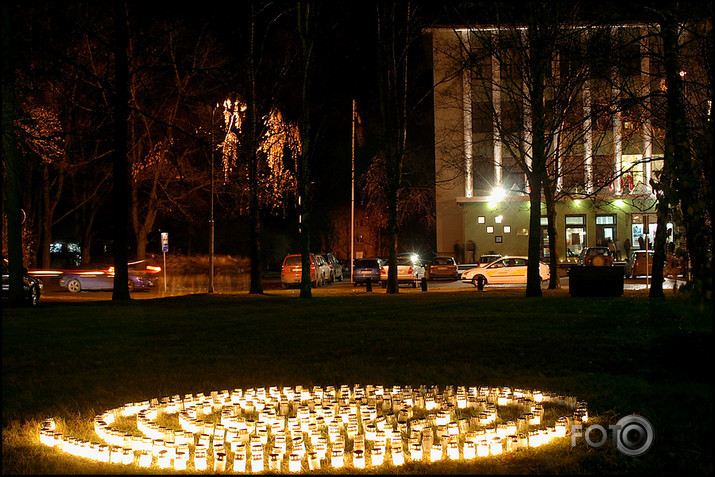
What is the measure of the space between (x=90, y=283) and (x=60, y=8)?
16180 millimetres

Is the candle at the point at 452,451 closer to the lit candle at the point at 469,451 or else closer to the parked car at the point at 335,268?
the lit candle at the point at 469,451

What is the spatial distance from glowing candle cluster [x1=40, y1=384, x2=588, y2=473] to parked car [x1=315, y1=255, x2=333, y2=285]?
108 feet

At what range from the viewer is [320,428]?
24.2ft

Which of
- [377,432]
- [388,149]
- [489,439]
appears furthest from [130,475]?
[388,149]

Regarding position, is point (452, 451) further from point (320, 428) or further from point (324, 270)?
point (324, 270)

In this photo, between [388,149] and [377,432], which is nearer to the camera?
[377,432]

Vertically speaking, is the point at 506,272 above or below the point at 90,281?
above

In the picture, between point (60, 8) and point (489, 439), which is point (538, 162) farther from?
point (489, 439)

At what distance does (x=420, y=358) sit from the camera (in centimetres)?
1220

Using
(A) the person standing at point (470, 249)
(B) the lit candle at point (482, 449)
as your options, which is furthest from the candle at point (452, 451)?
(A) the person standing at point (470, 249)

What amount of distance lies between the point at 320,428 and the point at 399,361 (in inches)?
186

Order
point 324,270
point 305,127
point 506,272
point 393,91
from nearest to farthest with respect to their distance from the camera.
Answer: point 305,127 < point 393,91 < point 506,272 < point 324,270

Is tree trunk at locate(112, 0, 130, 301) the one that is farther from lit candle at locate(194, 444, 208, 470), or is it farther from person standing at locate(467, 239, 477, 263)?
person standing at locate(467, 239, 477, 263)

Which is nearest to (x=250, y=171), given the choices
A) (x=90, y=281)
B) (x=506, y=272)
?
(x=90, y=281)
